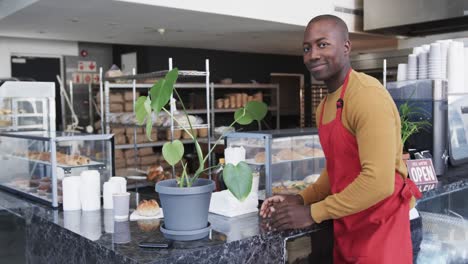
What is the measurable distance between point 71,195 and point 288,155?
1.13m

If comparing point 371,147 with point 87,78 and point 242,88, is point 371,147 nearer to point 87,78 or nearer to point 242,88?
point 87,78

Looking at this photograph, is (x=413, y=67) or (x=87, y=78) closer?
(x=413, y=67)

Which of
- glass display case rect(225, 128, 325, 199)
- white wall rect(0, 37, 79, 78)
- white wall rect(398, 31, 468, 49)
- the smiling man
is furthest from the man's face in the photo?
white wall rect(0, 37, 79, 78)

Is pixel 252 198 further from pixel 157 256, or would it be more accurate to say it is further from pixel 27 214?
pixel 27 214

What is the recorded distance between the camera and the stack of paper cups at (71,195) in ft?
6.92

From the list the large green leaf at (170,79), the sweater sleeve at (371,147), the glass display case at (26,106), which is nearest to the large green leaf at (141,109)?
the large green leaf at (170,79)

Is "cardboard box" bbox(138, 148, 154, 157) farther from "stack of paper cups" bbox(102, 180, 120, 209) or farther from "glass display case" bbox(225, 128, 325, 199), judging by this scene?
"stack of paper cups" bbox(102, 180, 120, 209)

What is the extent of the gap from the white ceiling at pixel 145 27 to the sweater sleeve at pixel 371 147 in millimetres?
3544

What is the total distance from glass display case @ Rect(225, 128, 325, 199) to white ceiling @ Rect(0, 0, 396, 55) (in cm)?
265

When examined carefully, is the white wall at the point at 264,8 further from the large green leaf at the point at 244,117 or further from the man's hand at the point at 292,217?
the man's hand at the point at 292,217

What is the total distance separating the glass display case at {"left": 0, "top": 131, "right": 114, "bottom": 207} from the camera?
2309 millimetres

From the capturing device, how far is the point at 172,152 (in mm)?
1482

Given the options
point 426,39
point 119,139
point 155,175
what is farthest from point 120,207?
point 426,39

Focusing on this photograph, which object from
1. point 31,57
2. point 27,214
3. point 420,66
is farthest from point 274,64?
point 27,214
